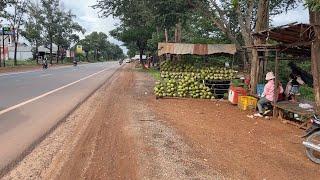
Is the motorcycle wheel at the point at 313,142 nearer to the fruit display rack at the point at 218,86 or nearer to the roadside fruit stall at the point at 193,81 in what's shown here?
the roadside fruit stall at the point at 193,81

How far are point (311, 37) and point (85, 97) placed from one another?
30.1 ft

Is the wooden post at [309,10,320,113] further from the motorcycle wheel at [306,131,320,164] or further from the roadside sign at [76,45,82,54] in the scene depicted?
the roadside sign at [76,45,82,54]

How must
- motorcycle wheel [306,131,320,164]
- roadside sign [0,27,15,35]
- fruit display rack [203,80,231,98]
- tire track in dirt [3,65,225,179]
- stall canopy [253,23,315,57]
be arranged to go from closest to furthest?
1. tire track in dirt [3,65,225,179]
2. motorcycle wheel [306,131,320,164]
3. stall canopy [253,23,315,57]
4. fruit display rack [203,80,231,98]
5. roadside sign [0,27,15,35]

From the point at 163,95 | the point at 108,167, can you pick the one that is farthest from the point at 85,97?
the point at 108,167

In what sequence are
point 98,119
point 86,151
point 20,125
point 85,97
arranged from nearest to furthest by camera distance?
point 86,151
point 20,125
point 98,119
point 85,97

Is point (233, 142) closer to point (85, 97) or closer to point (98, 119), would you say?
point (98, 119)

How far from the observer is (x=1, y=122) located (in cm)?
1061

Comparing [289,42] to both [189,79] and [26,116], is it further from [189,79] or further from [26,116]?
[26,116]

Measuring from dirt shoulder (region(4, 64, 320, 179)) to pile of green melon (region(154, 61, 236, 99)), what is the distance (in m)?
4.56

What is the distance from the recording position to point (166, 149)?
8.07 meters

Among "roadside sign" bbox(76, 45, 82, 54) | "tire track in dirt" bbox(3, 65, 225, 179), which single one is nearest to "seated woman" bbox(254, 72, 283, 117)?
"tire track in dirt" bbox(3, 65, 225, 179)

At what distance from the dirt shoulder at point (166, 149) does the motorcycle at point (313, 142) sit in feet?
0.47

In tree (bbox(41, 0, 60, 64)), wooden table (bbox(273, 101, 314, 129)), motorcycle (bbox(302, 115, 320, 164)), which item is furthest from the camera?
tree (bbox(41, 0, 60, 64))

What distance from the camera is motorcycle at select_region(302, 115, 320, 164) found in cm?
761
